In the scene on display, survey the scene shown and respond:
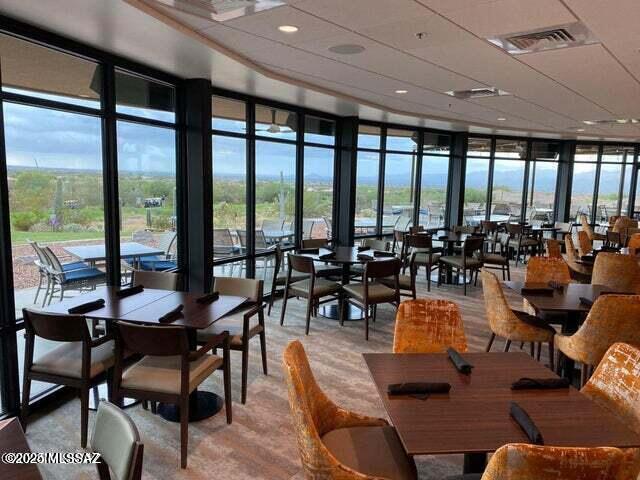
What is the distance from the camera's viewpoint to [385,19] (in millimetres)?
3016

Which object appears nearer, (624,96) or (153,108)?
(153,108)

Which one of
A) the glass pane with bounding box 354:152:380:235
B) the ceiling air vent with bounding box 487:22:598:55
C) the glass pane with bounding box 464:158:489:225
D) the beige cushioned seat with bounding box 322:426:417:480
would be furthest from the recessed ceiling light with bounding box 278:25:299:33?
the glass pane with bounding box 464:158:489:225

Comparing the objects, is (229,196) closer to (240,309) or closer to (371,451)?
(240,309)

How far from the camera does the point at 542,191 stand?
36.6ft

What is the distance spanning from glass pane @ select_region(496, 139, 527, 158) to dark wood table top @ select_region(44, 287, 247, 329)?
8529mm

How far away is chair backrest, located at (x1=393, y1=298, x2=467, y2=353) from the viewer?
275 centimetres

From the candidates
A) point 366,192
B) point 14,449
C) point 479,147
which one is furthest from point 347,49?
point 479,147

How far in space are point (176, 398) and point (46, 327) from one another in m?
0.92

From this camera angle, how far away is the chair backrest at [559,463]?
1262 mm

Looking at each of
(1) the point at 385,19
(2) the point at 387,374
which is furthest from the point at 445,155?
(2) the point at 387,374

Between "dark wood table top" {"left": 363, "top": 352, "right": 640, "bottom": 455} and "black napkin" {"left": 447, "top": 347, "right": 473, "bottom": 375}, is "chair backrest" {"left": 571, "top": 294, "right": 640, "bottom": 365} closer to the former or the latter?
"dark wood table top" {"left": 363, "top": 352, "right": 640, "bottom": 455}

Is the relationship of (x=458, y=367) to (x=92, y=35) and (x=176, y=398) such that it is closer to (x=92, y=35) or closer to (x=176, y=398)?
(x=176, y=398)

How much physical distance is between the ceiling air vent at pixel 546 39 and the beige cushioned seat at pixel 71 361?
358 centimetres

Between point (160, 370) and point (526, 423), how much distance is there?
214cm
